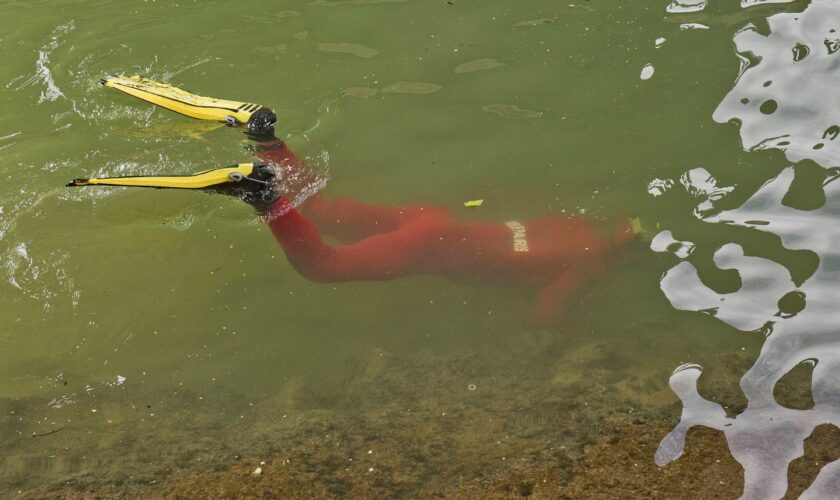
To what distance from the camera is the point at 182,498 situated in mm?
3250

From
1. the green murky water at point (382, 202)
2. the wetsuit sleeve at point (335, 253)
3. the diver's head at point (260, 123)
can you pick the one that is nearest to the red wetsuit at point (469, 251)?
the wetsuit sleeve at point (335, 253)

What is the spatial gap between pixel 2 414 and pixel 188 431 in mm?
1040

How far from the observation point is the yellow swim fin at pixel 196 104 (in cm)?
461

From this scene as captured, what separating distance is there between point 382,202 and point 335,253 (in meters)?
0.61

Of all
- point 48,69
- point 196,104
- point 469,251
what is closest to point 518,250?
point 469,251

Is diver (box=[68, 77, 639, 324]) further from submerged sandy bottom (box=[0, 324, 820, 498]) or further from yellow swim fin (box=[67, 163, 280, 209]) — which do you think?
submerged sandy bottom (box=[0, 324, 820, 498])

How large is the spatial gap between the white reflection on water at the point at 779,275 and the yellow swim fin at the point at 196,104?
268cm

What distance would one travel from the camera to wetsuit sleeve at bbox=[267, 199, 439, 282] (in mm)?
4328

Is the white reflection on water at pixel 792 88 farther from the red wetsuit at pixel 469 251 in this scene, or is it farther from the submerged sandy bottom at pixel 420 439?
the submerged sandy bottom at pixel 420 439

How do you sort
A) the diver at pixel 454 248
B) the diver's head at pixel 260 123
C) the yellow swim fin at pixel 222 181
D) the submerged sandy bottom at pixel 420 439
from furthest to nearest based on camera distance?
the diver's head at pixel 260 123, the diver at pixel 454 248, the yellow swim fin at pixel 222 181, the submerged sandy bottom at pixel 420 439

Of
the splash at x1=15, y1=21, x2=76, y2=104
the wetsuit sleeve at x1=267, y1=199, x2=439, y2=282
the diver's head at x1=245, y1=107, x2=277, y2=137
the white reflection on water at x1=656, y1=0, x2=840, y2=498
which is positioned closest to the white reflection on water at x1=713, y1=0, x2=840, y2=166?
the white reflection on water at x1=656, y1=0, x2=840, y2=498

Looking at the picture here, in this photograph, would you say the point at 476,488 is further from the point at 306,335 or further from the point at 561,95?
the point at 561,95

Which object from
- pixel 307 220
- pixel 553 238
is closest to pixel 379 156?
pixel 307 220

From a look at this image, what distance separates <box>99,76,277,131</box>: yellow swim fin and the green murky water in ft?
0.91
